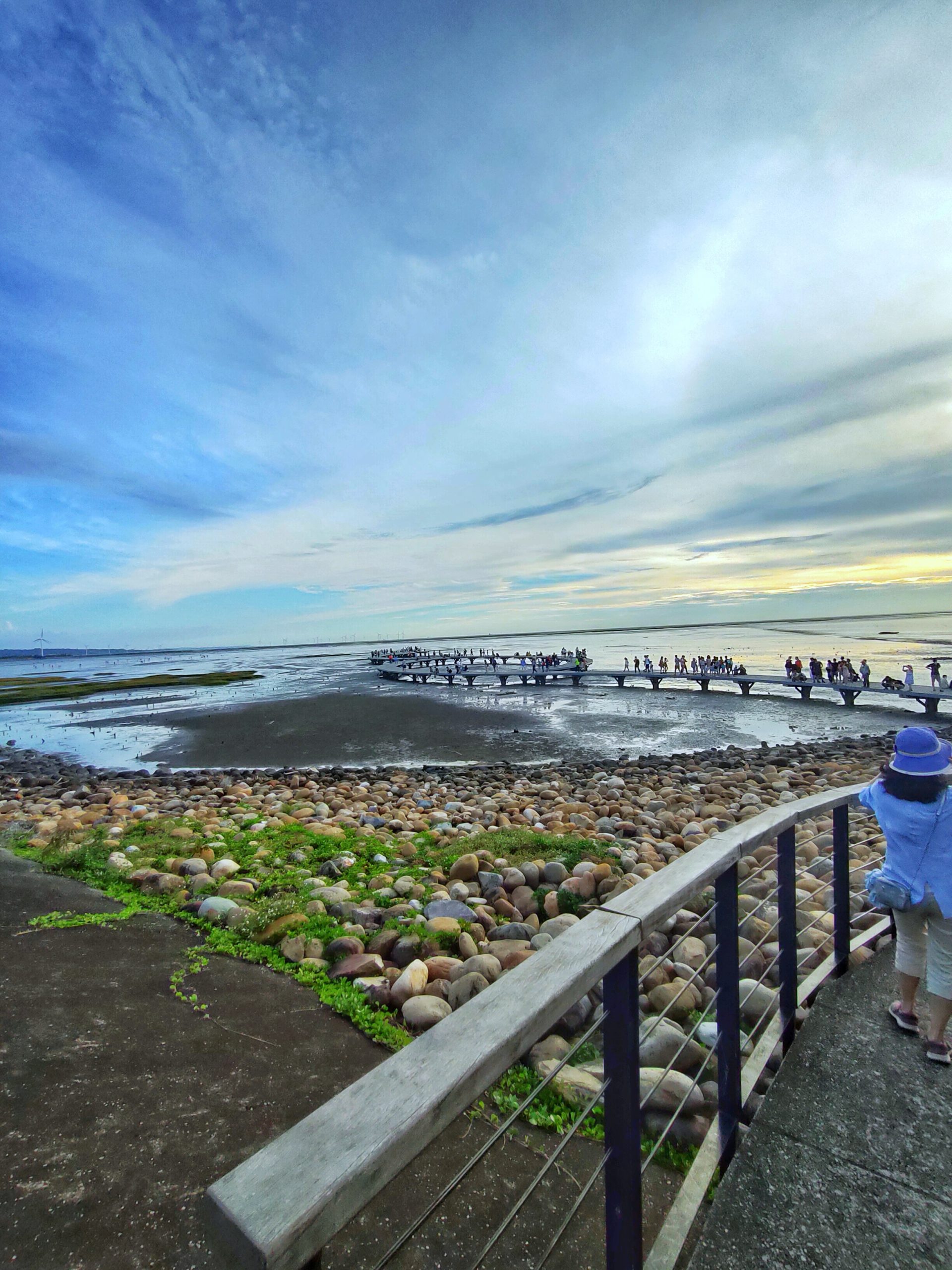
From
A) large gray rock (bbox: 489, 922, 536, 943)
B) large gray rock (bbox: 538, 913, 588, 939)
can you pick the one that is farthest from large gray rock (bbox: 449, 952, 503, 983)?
large gray rock (bbox: 538, 913, 588, 939)

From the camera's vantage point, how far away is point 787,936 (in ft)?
9.20

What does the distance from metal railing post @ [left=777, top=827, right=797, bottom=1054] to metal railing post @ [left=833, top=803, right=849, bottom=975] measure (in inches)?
23.7

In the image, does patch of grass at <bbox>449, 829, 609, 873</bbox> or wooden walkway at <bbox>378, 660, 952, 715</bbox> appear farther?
wooden walkway at <bbox>378, 660, 952, 715</bbox>

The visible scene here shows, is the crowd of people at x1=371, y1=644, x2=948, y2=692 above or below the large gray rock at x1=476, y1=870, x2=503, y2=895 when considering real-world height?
above

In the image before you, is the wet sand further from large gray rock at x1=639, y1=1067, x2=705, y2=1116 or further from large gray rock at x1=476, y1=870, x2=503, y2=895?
large gray rock at x1=639, y1=1067, x2=705, y2=1116

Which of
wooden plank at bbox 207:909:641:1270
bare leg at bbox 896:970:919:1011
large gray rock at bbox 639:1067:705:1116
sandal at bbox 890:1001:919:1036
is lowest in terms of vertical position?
large gray rock at bbox 639:1067:705:1116

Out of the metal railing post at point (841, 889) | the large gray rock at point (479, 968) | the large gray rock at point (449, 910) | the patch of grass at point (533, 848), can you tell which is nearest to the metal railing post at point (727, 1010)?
the metal railing post at point (841, 889)

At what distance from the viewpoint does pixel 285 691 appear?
114 feet

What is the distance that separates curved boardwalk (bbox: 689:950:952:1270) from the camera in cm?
184

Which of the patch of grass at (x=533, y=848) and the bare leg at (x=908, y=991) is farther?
the patch of grass at (x=533, y=848)

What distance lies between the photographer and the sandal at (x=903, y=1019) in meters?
2.83

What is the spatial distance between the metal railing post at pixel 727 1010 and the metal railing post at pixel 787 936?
599mm

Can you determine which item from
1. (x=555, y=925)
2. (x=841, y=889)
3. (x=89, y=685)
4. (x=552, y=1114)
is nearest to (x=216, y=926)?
(x=555, y=925)

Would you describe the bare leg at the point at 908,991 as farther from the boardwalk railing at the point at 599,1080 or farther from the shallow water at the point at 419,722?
the shallow water at the point at 419,722
